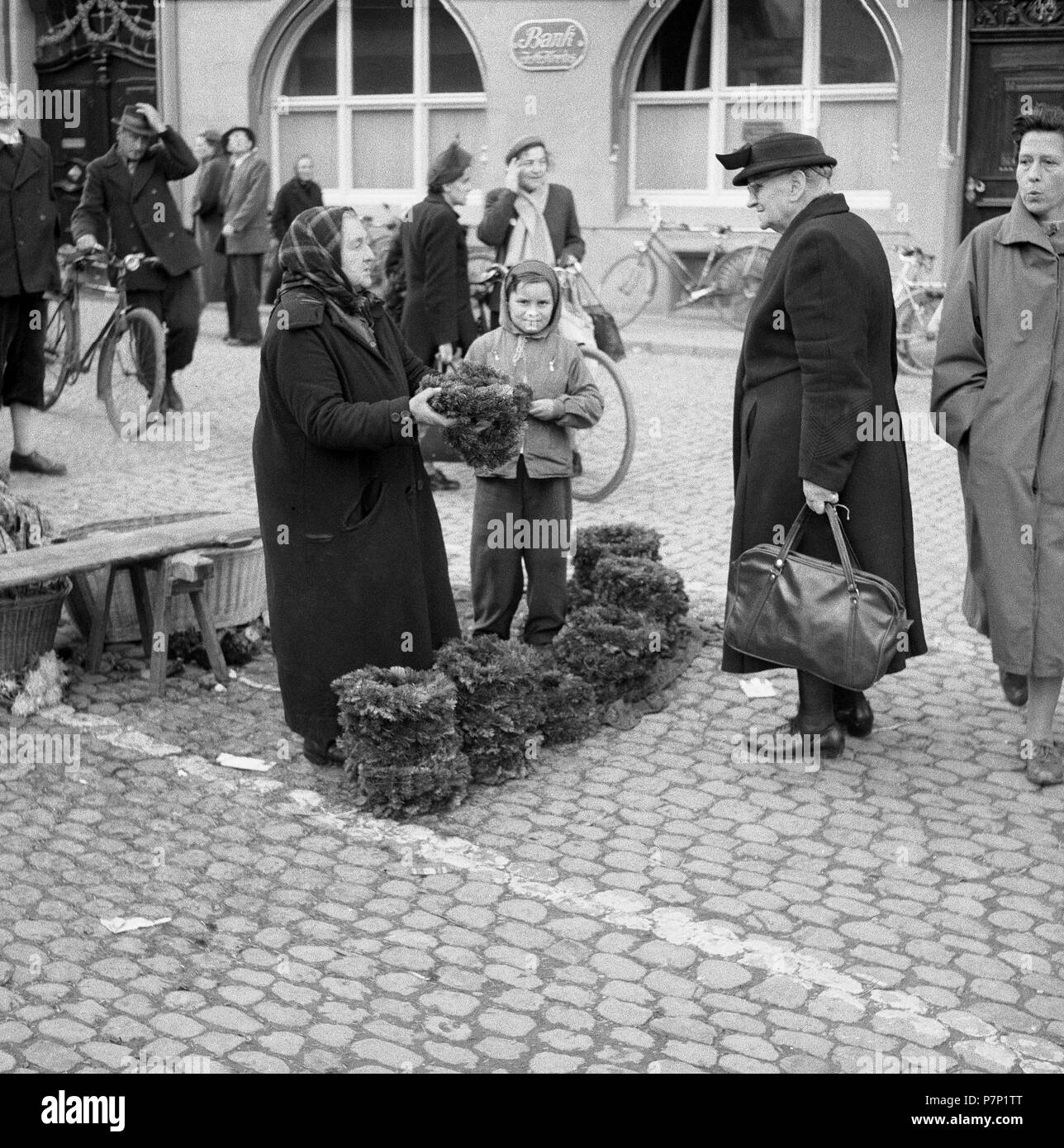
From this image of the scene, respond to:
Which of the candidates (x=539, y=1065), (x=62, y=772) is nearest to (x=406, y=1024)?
(x=539, y=1065)

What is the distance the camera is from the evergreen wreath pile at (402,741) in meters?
5.47

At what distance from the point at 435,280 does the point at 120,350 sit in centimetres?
285

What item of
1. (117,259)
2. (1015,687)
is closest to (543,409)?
(1015,687)

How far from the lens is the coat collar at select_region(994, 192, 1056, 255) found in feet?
18.7

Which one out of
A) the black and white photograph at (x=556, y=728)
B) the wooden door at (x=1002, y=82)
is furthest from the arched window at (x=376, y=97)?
the black and white photograph at (x=556, y=728)

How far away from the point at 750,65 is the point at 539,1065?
633 inches

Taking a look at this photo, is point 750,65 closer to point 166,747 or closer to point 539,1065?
point 166,747

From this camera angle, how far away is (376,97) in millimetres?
20469

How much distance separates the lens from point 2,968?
446 centimetres

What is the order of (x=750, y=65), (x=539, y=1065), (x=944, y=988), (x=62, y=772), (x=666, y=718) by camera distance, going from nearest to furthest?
1. (x=539, y=1065)
2. (x=944, y=988)
3. (x=62, y=772)
4. (x=666, y=718)
5. (x=750, y=65)

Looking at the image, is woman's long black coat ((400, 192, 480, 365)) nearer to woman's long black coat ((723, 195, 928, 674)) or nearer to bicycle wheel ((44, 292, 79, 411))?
bicycle wheel ((44, 292, 79, 411))

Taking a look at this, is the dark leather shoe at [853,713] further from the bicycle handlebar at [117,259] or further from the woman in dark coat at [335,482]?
the bicycle handlebar at [117,259]

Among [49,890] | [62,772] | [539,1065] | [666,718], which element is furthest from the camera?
[666,718]

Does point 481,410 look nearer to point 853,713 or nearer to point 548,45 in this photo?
point 853,713
